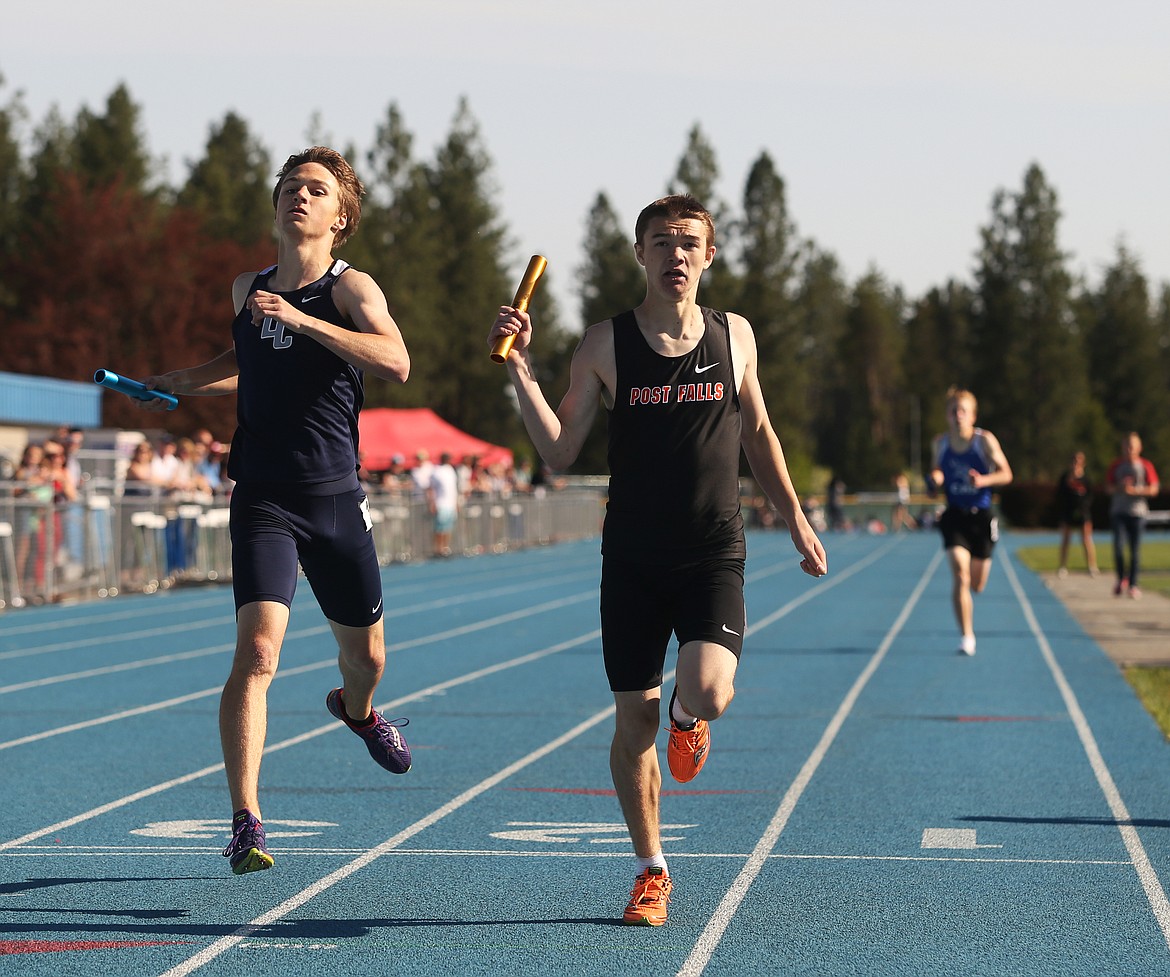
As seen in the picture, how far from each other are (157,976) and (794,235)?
8145 cm

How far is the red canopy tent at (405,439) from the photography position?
138 feet

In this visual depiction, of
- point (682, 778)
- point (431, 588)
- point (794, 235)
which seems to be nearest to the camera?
point (682, 778)

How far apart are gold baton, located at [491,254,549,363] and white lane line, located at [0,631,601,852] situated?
2.94 meters

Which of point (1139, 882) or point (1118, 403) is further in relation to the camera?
point (1118, 403)

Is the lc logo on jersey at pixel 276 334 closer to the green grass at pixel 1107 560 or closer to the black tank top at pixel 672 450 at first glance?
the black tank top at pixel 672 450

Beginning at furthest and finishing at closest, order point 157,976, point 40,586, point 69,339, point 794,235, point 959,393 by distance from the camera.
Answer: point 794,235, point 69,339, point 40,586, point 959,393, point 157,976

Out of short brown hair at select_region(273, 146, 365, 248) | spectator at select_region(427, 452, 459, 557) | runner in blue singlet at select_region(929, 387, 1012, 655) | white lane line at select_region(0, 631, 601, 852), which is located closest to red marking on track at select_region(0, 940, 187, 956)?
white lane line at select_region(0, 631, 601, 852)

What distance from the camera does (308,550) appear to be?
565 centimetres

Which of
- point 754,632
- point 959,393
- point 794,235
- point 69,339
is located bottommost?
point 754,632

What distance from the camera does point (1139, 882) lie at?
19.5 feet

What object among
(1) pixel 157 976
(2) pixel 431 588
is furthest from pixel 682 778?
(2) pixel 431 588

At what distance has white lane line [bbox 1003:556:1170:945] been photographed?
18.4 feet

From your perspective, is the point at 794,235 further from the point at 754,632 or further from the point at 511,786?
the point at 511,786

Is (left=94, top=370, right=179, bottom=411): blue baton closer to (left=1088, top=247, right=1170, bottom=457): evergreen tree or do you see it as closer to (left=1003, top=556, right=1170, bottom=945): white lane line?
(left=1003, top=556, right=1170, bottom=945): white lane line
